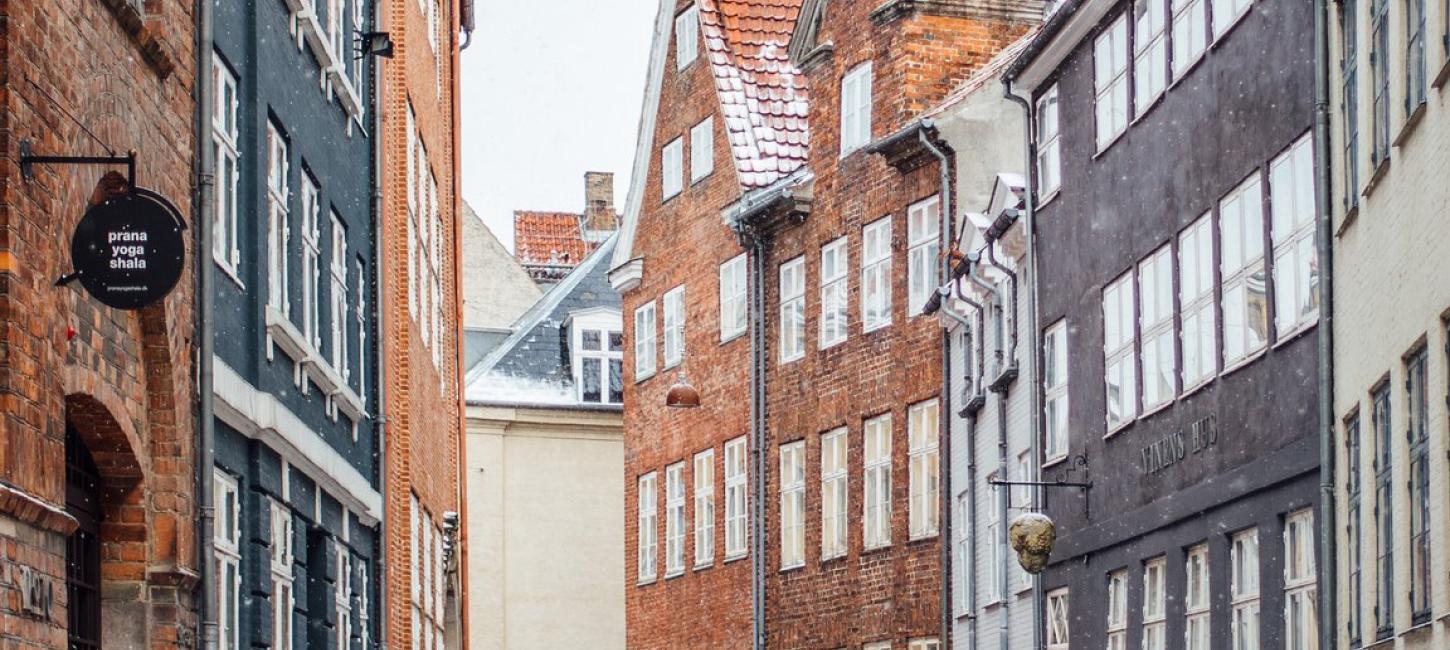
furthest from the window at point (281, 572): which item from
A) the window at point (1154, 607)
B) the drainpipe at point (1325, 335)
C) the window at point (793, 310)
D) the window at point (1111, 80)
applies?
the window at point (793, 310)

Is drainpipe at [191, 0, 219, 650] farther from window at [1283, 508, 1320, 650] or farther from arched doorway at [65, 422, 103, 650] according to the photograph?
window at [1283, 508, 1320, 650]

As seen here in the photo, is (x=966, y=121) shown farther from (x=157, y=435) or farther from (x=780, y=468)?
(x=157, y=435)

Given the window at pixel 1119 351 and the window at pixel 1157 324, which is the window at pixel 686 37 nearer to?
the window at pixel 1119 351

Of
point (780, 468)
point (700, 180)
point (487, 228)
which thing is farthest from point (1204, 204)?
point (487, 228)

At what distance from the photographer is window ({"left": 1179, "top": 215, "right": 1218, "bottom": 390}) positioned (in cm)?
1978

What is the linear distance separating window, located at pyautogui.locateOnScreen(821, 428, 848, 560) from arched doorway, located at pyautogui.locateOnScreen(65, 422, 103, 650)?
2124cm

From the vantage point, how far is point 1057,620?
25.0 meters

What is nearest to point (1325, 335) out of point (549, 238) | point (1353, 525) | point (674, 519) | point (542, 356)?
point (1353, 525)

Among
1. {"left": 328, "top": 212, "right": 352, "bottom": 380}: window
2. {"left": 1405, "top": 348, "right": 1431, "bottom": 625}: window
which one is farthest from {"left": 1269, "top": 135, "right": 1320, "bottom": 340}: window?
{"left": 328, "top": 212, "right": 352, "bottom": 380}: window

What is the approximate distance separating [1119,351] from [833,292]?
38.3 feet

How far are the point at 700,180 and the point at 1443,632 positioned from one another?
25.5 metres

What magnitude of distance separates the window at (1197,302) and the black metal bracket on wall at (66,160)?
1028cm

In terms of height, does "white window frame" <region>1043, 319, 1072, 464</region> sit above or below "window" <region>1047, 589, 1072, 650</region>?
above

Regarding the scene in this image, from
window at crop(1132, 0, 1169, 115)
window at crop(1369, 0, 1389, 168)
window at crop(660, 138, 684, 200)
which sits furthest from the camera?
window at crop(660, 138, 684, 200)
